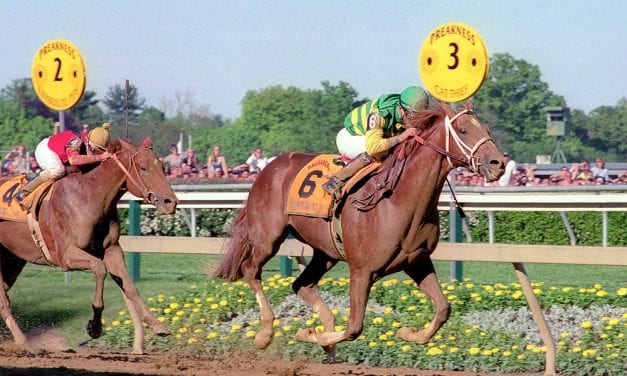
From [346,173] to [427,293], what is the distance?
3.16 feet

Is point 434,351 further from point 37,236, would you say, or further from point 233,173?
point 233,173

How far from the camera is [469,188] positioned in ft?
48.4

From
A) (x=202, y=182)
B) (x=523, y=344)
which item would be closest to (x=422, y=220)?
(x=523, y=344)

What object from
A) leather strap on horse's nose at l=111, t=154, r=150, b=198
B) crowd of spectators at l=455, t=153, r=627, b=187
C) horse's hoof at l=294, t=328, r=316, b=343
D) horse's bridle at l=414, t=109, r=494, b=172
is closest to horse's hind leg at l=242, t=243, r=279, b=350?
horse's hoof at l=294, t=328, r=316, b=343

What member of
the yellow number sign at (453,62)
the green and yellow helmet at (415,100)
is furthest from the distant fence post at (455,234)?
the green and yellow helmet at (415,100)

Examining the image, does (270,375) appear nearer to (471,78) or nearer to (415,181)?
(415,181)

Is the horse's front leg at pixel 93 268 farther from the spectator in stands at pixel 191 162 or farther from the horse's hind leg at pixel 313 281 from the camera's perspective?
the spectator in stands at pixel 191 162

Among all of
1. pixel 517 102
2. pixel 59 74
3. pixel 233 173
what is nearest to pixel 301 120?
pixel 517 102

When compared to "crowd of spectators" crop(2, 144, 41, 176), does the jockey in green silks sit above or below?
above

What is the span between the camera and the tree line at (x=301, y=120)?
3712 centimetres

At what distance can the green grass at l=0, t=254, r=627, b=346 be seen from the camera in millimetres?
10633

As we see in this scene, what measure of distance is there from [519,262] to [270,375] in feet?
6.17

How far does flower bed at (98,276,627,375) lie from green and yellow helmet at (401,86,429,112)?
1772mm

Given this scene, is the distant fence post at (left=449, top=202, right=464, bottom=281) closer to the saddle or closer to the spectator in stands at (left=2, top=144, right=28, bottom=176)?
the saddle
